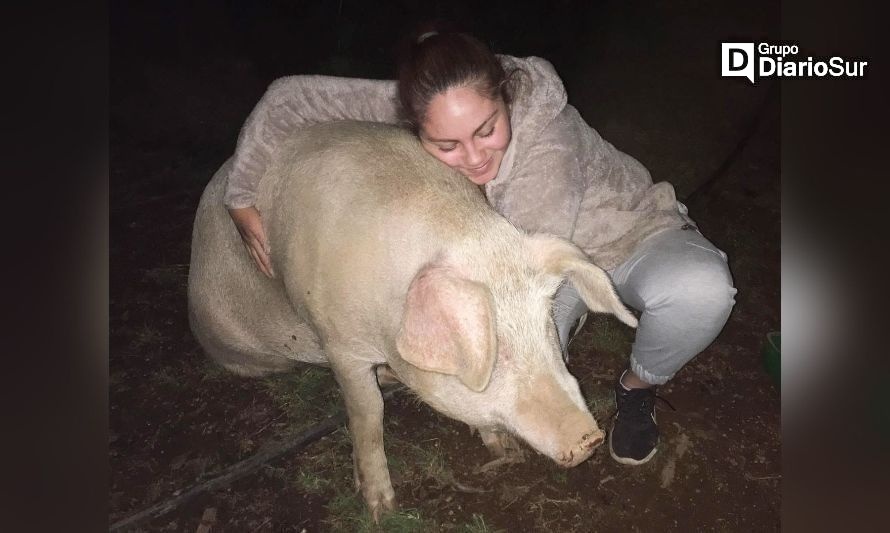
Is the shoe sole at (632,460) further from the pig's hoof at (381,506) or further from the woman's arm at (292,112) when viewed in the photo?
the woman's arm at (292,112)

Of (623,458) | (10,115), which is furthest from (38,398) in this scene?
(623,458)

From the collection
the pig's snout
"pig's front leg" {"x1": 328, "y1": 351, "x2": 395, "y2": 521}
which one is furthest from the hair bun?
the pig's snout

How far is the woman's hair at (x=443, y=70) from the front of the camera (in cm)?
197

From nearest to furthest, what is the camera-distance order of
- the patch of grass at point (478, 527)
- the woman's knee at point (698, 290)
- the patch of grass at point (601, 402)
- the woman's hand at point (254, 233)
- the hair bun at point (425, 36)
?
the hair bun at point (425, 36) → the woman's knee at point (698, 290) → the woman's hand at point (254, 233) → the patch of grass at point (478, 527) → the patch of grass at point (601, 402)

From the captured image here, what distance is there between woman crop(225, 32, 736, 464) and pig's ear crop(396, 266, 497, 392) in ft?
1.85

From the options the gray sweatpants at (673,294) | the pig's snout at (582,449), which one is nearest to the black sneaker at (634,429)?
the gray sweatpants at (673,294)

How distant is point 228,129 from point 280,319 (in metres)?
3.86

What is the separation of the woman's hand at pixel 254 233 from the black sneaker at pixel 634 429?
5.76ft

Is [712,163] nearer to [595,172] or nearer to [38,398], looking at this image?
[595,172]

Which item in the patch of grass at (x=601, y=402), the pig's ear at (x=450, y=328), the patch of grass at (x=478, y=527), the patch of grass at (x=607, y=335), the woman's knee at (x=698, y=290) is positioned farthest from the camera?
the patch of grass at (x=607, y=335)

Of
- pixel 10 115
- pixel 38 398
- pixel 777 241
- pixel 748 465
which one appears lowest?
pixel 748 465

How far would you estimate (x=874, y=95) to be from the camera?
4.93 ft

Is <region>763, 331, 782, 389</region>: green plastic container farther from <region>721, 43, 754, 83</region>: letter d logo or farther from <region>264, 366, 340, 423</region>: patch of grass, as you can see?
<region>264, 366, 340, 423</region>: patch of grass

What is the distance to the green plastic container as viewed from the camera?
3.20 m
